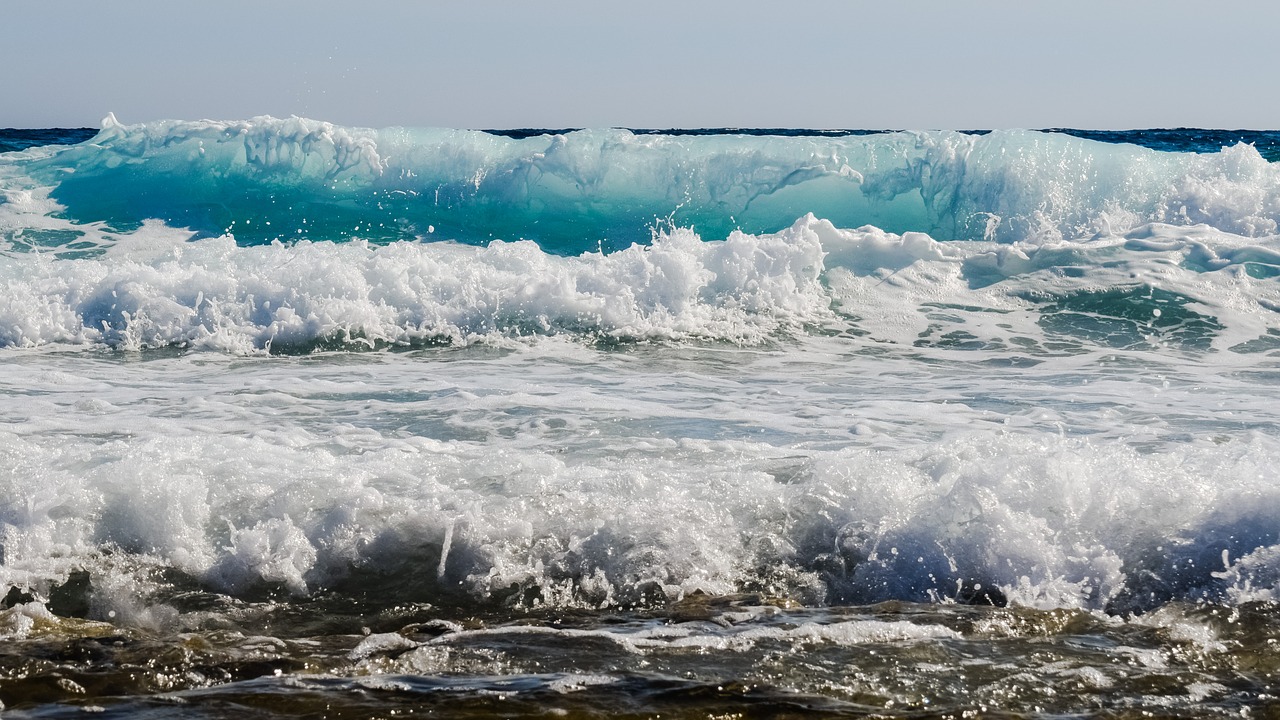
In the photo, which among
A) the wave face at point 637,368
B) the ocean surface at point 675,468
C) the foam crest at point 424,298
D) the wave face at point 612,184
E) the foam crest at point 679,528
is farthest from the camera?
the wave face at point 612,184

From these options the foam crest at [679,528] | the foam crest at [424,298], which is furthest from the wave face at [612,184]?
the foam crest at [679,528]

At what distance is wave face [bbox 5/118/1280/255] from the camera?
12.4m

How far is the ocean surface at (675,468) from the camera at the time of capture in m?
2.58

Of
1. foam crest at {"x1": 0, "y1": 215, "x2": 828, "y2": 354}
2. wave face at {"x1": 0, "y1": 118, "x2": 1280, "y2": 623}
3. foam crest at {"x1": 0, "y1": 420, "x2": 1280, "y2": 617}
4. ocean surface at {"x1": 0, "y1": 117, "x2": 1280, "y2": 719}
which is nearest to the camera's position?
ocean surface at {"x1": 0, "y1": 117, "x2": 1280, "y2": 719}

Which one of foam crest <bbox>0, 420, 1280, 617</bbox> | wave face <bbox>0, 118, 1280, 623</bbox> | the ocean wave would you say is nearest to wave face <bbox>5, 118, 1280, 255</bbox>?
wave face <bbox>0, 118, 1280, 623</bbox>

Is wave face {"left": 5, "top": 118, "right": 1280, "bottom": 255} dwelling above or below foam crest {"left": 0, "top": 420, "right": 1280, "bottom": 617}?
above

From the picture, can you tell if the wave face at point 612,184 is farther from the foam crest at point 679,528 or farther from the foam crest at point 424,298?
the foam crest at point 679,528

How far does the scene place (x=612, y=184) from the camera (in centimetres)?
1404

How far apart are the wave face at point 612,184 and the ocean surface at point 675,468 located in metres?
0.11

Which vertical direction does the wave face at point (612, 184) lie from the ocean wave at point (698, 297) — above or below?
above

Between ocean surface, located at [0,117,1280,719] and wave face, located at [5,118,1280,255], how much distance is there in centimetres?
11

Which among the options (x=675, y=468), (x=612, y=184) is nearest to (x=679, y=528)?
(x=675, y=468)

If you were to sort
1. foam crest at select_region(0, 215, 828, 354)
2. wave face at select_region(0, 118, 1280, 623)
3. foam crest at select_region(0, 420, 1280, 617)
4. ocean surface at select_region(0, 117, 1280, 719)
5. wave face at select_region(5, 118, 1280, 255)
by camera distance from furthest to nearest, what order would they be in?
1. wave face at select_region(5, 118, 1280, 255)
2. foam crest at select_region(0, 215, 828, 354)
3. wave face at select_region(0, 118, 1280, 623)
4. foam crest at select_region(0, 420, 1280, 617)
5. ocean surface at select_region(0, 117, 1280, 719)

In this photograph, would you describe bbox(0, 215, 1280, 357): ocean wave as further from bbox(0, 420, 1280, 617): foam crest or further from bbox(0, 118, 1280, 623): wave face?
bbox(0, 420, 1280, 617): foam crest
